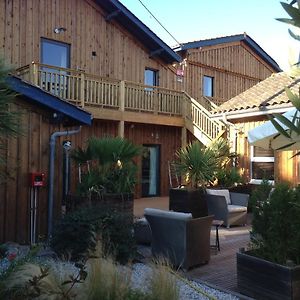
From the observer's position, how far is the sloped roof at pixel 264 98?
1152 centimetres

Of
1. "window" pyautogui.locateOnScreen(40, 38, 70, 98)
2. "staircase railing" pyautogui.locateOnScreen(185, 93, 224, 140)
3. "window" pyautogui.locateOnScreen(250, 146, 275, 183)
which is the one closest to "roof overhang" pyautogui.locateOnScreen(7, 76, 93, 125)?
"window" pyautogui.locateOnScreen(40, 38, 70, 98)

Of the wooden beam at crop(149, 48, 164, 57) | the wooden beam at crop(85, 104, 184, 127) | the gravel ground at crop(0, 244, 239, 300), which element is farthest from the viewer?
the wooden beam at crop(149, 48, 164, 57)

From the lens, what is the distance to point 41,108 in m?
7.68

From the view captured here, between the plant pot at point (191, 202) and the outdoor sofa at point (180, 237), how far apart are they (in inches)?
149

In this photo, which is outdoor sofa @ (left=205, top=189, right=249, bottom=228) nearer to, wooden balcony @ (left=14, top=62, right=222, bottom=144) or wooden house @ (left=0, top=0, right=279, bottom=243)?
wooden house @ (left=0, top=0, right=279, bottom=243)

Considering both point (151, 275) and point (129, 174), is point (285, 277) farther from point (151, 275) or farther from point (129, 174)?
point (129, 174)

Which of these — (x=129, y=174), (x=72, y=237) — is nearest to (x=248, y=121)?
(x=129, y=174)

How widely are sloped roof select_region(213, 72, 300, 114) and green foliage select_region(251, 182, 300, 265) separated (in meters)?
6.69

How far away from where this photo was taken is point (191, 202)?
32.8ft

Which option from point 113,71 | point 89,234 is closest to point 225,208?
point 89,234

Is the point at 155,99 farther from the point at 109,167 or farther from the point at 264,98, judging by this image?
the point at 109,167

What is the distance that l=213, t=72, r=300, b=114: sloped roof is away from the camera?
11.5 m

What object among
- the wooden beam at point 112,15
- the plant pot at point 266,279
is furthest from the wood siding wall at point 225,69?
the plant pot at point 266,279

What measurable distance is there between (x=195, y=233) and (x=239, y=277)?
1.09 meters
